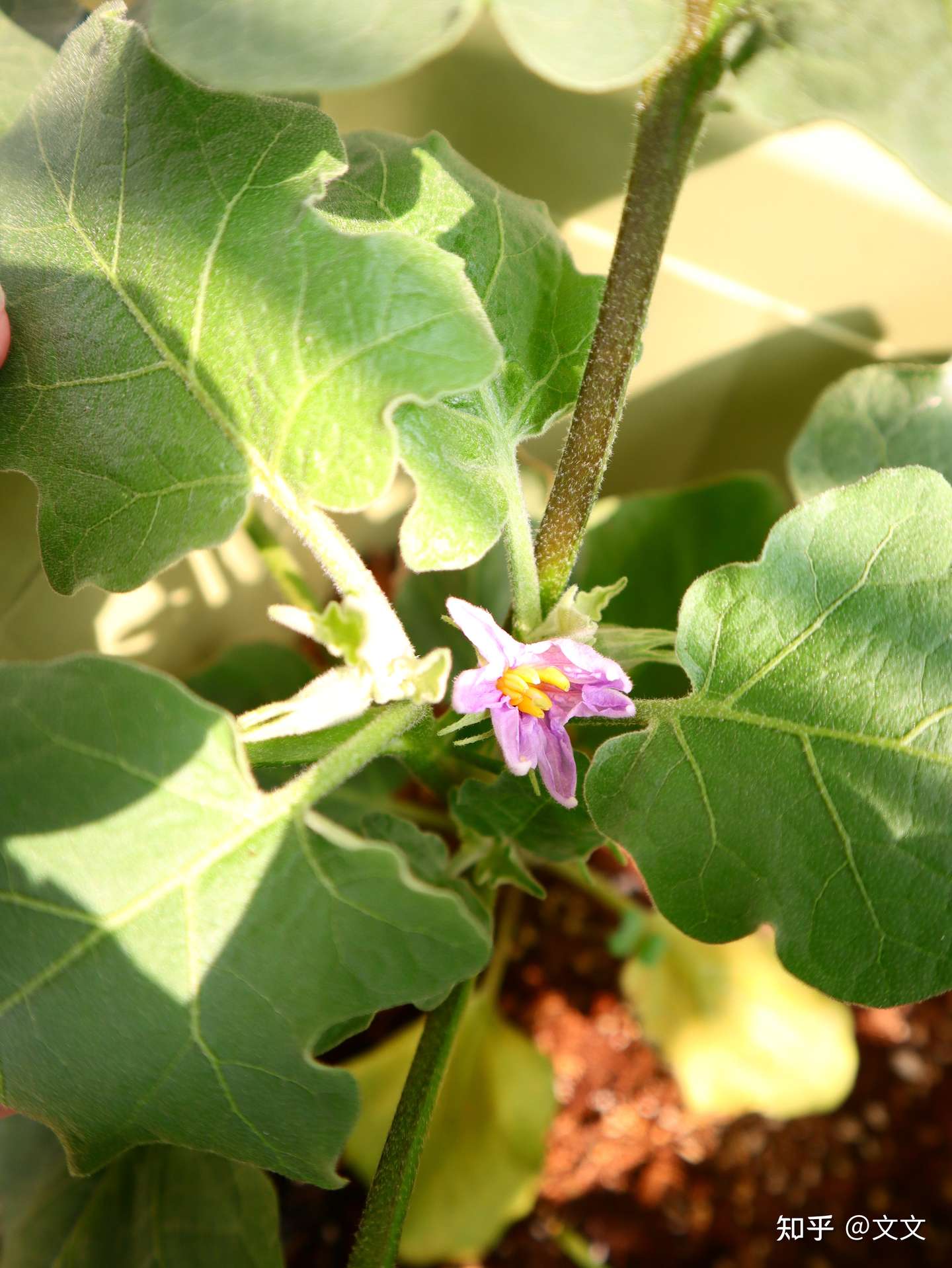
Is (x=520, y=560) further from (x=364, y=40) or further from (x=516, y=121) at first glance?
(x=516, y=121)

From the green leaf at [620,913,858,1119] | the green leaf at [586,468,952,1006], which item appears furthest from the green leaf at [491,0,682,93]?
the green leaf at [620,913,858,1119]

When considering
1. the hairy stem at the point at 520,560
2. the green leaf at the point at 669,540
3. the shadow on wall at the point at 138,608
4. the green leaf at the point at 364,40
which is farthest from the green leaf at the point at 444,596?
the green leaf at the point at 364,40

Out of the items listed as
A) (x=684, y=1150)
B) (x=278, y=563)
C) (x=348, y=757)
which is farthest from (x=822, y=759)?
(x=684, y=1150)

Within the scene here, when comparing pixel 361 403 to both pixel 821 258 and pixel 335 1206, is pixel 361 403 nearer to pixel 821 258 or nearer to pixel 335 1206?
pixel 821 258

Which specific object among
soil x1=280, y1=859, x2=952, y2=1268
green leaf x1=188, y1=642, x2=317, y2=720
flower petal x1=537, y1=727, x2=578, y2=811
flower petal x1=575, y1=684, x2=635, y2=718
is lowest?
soil x1=280, y1=859, x2=952, y2=1268

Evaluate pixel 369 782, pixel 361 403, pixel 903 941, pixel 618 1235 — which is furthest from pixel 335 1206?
pixel 361 403

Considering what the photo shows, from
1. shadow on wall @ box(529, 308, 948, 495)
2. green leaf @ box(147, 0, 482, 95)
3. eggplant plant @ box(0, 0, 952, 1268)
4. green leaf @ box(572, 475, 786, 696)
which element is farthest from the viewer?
shadow on wall @ box(529, 308, 948, 495)

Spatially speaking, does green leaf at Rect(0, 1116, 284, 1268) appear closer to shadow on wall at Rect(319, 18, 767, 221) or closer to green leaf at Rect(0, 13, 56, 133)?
green leaf at Rect(0, 13, 56, 133)
